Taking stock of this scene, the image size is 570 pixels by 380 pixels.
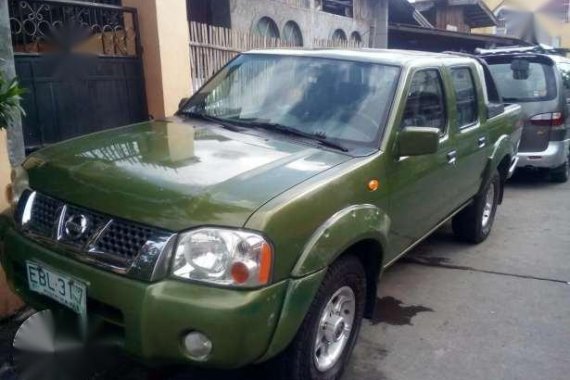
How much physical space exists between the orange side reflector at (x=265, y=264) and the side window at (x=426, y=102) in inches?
62.0

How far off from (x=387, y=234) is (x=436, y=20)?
1934cm

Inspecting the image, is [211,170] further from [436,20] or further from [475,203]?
[436,20]

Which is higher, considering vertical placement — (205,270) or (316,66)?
(316,66)

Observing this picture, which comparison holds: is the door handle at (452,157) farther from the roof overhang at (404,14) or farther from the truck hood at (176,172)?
the roof overhang at (404,14)

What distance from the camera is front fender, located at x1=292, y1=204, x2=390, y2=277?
2484 millimetres

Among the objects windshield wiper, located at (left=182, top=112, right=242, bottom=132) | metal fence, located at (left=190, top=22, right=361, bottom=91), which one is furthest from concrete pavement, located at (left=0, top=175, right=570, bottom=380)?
metal fence, located at (left=190, top=22, right=361, bottom=91)

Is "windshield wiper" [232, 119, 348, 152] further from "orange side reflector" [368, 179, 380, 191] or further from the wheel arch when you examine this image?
the wheel arch

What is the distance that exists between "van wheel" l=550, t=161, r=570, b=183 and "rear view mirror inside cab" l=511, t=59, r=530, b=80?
5.05ft

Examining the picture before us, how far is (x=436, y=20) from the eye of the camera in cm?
2061

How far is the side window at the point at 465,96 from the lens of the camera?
4.39 metres

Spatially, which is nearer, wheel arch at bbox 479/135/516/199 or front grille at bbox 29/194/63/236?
front grille at bbox 29/194/63/236

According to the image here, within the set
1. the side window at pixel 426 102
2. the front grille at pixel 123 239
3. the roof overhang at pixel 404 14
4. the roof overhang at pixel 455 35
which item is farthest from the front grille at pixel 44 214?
the roof overhang at pixel 404 14

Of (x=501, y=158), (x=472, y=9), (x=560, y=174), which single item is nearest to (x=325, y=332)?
(x=501, y=158)

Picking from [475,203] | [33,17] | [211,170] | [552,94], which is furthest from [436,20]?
[211,170]
